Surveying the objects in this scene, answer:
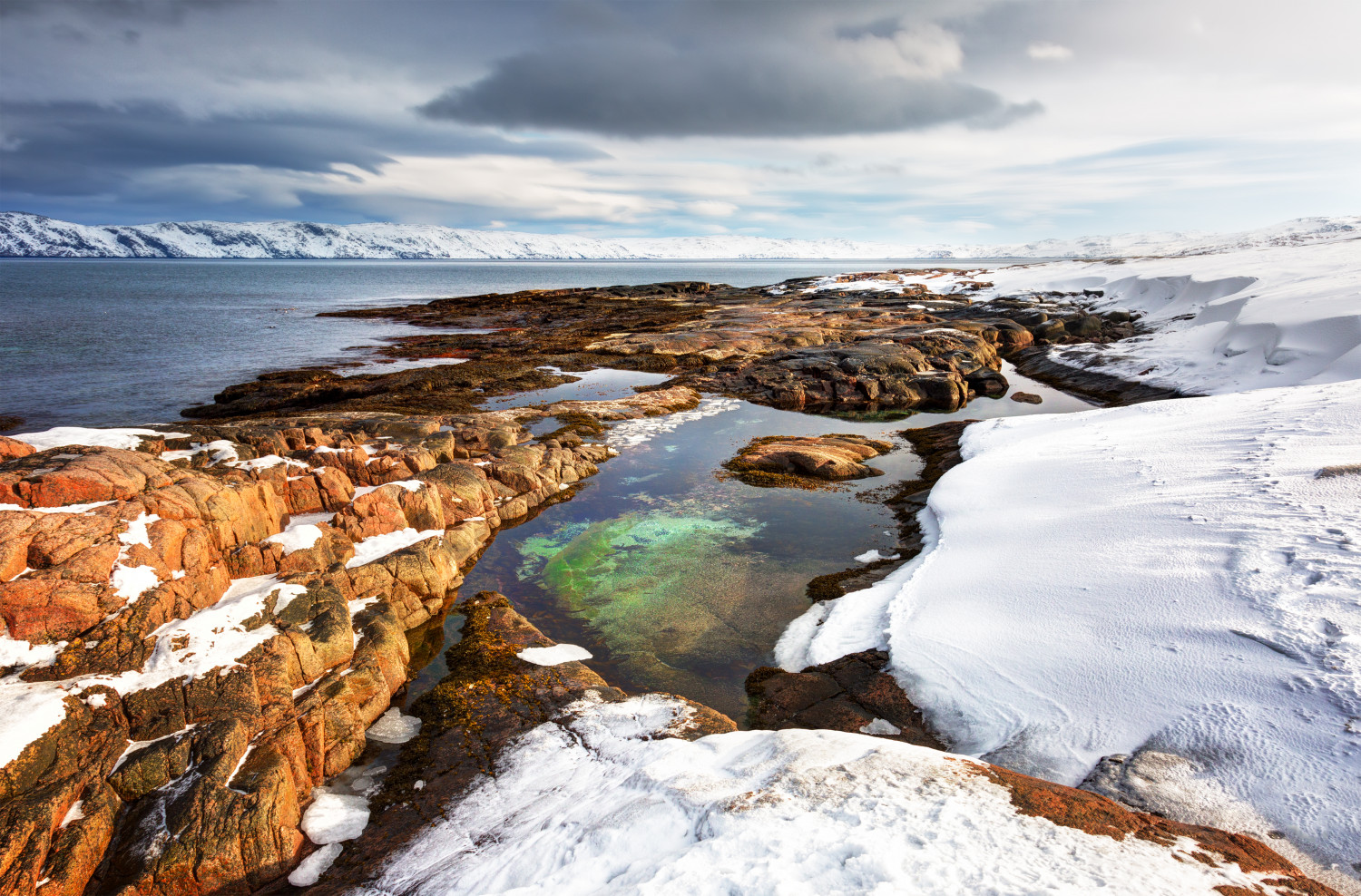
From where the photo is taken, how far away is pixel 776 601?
40.8 ft

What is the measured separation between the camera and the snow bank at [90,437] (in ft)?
39.1

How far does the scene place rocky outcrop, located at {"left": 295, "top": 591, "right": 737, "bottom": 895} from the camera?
22.0 feet

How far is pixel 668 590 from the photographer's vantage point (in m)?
13.0

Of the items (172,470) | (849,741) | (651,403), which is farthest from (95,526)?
(651,403)

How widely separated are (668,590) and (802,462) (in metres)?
8.45

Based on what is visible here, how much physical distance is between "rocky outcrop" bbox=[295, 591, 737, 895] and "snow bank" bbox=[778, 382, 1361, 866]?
3.64m

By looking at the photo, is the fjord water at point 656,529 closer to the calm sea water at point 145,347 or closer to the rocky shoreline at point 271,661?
the calm sea water at point 145,347

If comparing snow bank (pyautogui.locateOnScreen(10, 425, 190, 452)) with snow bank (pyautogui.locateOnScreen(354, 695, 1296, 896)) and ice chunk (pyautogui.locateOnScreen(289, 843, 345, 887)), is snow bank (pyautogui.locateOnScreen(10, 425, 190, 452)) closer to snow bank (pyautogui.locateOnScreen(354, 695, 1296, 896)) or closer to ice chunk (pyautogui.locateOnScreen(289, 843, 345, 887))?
ice chunk (pyautogui.locateOnScreen(289, 843, 345, 887))

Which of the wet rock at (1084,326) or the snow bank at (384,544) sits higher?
the wet rock at (1084,326)

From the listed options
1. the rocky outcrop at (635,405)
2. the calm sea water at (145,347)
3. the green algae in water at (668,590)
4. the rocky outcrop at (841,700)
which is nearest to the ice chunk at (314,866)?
the green algae in water at (668,590)

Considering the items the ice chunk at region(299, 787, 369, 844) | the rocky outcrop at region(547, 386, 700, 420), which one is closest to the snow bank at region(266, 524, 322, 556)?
the ice chunk at region(299, 787, 369, 844)

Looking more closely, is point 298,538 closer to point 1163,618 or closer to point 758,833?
point 758,833

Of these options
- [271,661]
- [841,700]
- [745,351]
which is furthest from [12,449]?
[745,351]

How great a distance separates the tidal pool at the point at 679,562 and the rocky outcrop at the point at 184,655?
176cm
